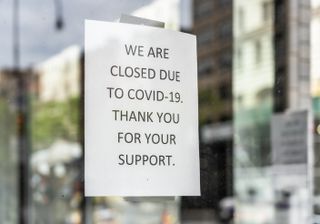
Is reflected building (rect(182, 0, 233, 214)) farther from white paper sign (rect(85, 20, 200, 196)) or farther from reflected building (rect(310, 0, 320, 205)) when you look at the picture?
white paper sign (rect(85, 20, 200, 196))

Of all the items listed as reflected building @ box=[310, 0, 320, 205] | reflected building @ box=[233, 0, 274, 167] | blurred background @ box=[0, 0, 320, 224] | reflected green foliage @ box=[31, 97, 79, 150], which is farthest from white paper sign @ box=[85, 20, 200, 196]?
reflected green foliage @ box=[31, 97, 79, 150]

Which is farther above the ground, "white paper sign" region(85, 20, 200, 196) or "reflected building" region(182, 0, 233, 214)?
"reflected building" region(182, 0, 233, 214)

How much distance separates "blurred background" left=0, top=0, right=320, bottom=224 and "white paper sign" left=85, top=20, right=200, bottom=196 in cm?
12

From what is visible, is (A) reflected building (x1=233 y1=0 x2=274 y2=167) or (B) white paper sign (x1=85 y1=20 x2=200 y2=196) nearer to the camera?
(B) white paper sign (x1=85 y1=20 x2=200 y2=196)

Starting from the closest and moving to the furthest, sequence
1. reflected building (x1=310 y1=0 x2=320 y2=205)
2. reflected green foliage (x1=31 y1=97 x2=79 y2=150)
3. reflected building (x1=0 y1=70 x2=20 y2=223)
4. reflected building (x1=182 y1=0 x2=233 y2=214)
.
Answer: reflected building (x1=310 y1=0 x2=320 y2=205), reflected building (x1=182 y1=0 x2=233 y2=214), reflected building (x1=0 y1=70 x2=20 y2=223), reflected green foliage (x1=31 y1=97 x2=79 y2=150)

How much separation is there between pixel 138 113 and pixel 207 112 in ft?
12.1

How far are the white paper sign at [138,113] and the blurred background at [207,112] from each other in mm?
123

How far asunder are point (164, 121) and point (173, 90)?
0.10m

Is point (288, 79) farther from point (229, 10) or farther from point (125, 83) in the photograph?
point (125, 83)

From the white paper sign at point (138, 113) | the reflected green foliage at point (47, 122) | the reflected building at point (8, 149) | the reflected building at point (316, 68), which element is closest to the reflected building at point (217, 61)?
the reflected building at point (316, 68)

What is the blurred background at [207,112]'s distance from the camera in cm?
287

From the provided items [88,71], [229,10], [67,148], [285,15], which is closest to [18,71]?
[67,148]

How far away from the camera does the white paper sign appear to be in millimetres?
1688

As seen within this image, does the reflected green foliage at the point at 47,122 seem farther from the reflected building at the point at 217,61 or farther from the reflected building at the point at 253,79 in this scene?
the reflected building at the point at 253,79
